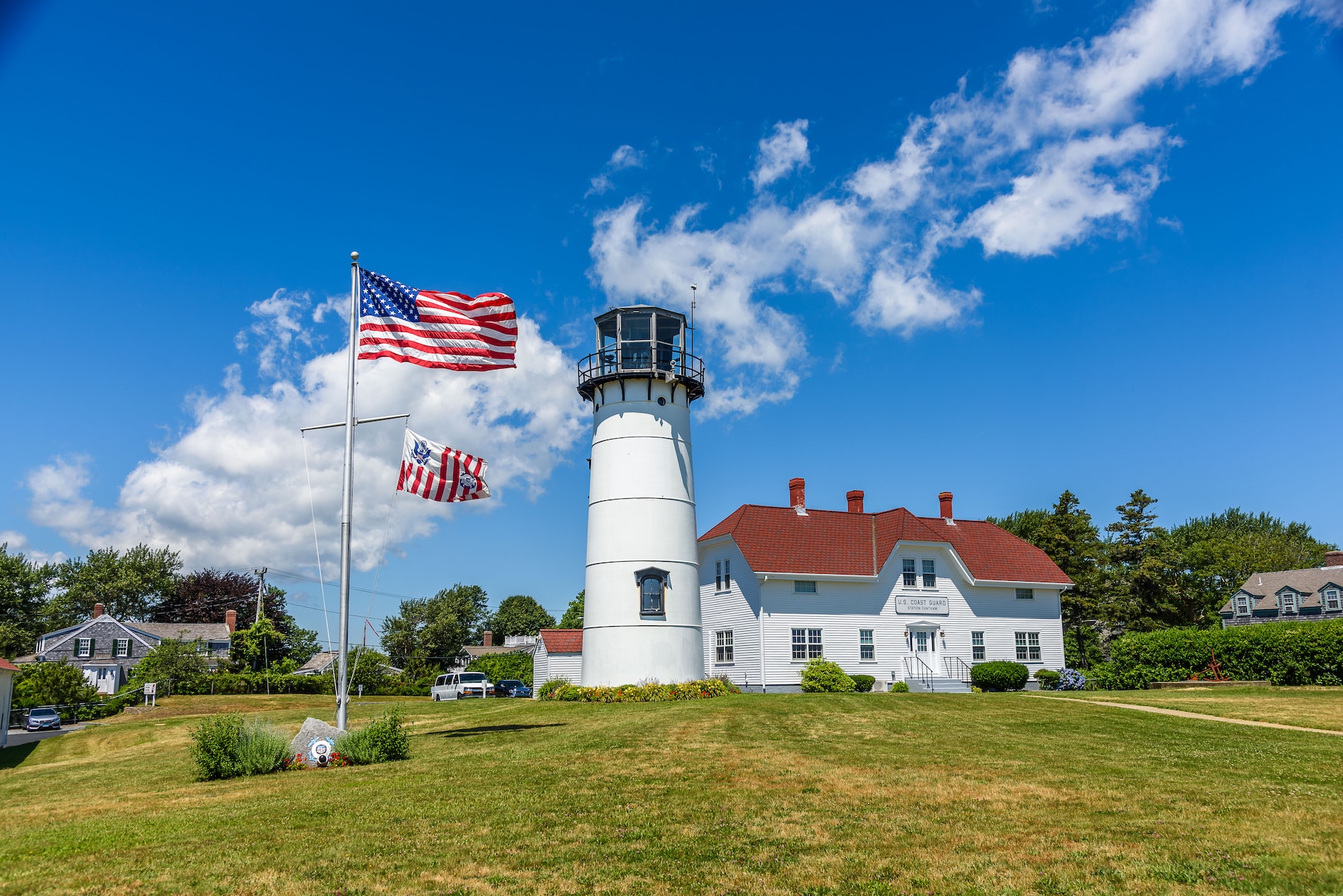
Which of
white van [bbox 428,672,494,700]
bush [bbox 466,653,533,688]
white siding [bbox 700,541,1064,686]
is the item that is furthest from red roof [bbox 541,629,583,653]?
bush [bbox 466,653,533,688]

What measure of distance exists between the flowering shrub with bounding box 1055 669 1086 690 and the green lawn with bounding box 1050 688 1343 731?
17.3 ft

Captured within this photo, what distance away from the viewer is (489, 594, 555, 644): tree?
11075 cm

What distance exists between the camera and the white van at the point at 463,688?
4672 centimetres

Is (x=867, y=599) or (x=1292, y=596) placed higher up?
(x=867, y=599)

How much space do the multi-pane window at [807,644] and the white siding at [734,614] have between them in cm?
156

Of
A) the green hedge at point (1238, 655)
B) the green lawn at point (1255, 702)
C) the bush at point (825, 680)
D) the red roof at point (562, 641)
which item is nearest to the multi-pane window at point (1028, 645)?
the green hedge at point (1238, 655)

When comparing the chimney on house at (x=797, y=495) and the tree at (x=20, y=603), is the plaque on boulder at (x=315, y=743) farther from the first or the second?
the tree at (x=20, y=603)

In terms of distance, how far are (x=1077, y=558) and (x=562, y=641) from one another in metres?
29.4

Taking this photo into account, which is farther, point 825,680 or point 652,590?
point 825,680

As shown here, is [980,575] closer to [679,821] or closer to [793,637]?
[793,637]

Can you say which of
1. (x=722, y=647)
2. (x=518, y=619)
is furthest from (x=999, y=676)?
(x=518, y=619)

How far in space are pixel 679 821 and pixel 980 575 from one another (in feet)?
105

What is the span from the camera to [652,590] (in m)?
30.2

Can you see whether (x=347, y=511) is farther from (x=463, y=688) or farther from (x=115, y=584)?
(x=115, y=584)
